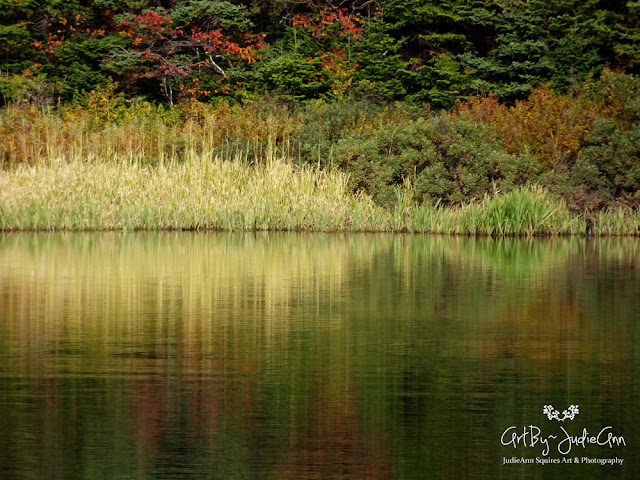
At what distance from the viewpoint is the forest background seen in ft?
96.1

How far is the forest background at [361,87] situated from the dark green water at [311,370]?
11130mm

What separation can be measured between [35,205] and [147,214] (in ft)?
7.68

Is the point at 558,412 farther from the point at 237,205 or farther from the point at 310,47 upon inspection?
the point at 310,47

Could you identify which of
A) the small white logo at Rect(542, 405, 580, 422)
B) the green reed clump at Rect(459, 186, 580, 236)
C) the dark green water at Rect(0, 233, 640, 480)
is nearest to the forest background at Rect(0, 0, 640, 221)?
the green reed clump at Rect(459, 186, 580, 236)

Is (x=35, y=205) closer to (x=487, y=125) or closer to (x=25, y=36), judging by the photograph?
(x=487, y=125)

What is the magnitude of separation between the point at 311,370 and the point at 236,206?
59.1 feet

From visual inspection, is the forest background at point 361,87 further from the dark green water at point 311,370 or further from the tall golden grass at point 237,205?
the dark green water at point 311,370

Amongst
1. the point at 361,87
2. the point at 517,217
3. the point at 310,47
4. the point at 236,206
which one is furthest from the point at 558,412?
the point at 310,47

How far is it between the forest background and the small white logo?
19.5m

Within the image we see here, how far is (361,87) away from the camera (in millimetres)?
38625

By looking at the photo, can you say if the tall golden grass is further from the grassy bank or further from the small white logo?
the small white logo

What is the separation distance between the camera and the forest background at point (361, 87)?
2930cm

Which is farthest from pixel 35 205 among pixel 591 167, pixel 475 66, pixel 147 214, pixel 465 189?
pixel 475 66

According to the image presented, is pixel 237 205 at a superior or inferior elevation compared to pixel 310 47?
inferior
